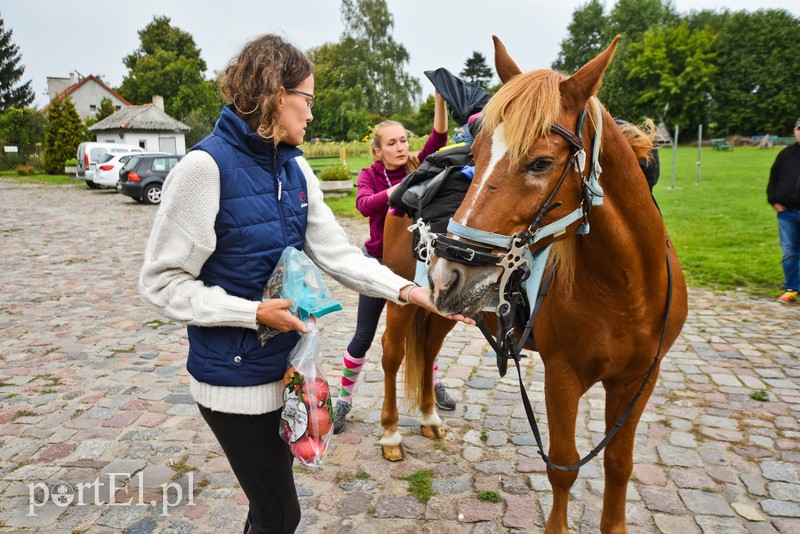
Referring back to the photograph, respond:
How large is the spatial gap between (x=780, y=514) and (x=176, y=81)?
69878 mm

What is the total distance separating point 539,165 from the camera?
6.56ft

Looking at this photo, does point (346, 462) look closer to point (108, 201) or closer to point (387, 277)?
point (387, 277)

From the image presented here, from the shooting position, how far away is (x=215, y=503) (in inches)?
133

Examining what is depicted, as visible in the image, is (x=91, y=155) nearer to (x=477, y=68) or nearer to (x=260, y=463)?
(x=260, y=463)

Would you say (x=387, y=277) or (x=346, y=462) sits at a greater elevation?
(x=387, y=277)

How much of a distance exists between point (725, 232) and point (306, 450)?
12.5 meters

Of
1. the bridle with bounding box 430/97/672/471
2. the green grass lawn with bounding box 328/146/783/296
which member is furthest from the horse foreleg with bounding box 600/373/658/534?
the green grass lawn with bounding box 328/146/783/296

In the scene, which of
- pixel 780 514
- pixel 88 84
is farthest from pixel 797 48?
pixel 88 84

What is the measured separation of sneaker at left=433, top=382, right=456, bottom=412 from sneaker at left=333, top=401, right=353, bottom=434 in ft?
2.50

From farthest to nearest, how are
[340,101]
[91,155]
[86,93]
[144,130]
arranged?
[86,93] < [340,101] < [144,130] < [91,155]

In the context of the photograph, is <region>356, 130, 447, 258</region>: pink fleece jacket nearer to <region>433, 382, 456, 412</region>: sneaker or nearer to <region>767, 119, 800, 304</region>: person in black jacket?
<region>433, 382, 456, 412</region>: sneaker

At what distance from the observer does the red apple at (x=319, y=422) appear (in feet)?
6.91

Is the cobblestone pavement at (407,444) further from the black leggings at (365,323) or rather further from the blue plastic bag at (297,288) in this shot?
the blue plastic bag at (297,288)

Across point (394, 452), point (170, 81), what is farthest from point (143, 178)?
point (170, 81)
